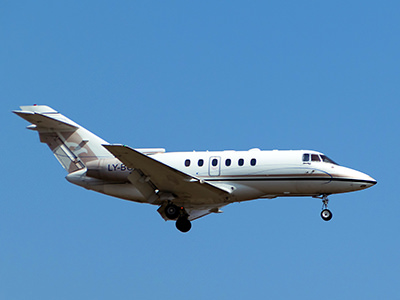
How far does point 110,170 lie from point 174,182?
3.15m

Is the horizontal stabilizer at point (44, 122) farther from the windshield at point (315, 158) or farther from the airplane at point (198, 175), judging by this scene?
the windshield at point (315, 158)

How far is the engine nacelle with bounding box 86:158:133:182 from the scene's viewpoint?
1145 inches

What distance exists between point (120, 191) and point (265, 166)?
20.6 feet

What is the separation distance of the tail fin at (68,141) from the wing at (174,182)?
330cm

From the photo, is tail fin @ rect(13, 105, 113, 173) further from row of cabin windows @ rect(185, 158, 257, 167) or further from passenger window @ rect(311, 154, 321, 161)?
passenger window @ rect(311, 154, 321, 161)

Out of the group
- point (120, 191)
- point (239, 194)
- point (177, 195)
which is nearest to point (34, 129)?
point (120, 191)

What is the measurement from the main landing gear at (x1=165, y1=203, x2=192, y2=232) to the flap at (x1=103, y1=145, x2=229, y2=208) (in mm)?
335

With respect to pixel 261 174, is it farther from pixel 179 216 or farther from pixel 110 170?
pixel 110 170

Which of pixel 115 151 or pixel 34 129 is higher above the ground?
pixel 34 129

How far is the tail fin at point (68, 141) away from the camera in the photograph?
30250 millimetres

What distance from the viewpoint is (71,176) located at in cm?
3002

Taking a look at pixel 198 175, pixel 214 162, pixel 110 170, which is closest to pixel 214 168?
pixel 214 162

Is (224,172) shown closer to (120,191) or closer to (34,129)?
(120,191)

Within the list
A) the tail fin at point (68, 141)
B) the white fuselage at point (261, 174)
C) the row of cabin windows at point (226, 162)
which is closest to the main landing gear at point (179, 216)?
the white fuselage at point (261, 174)
